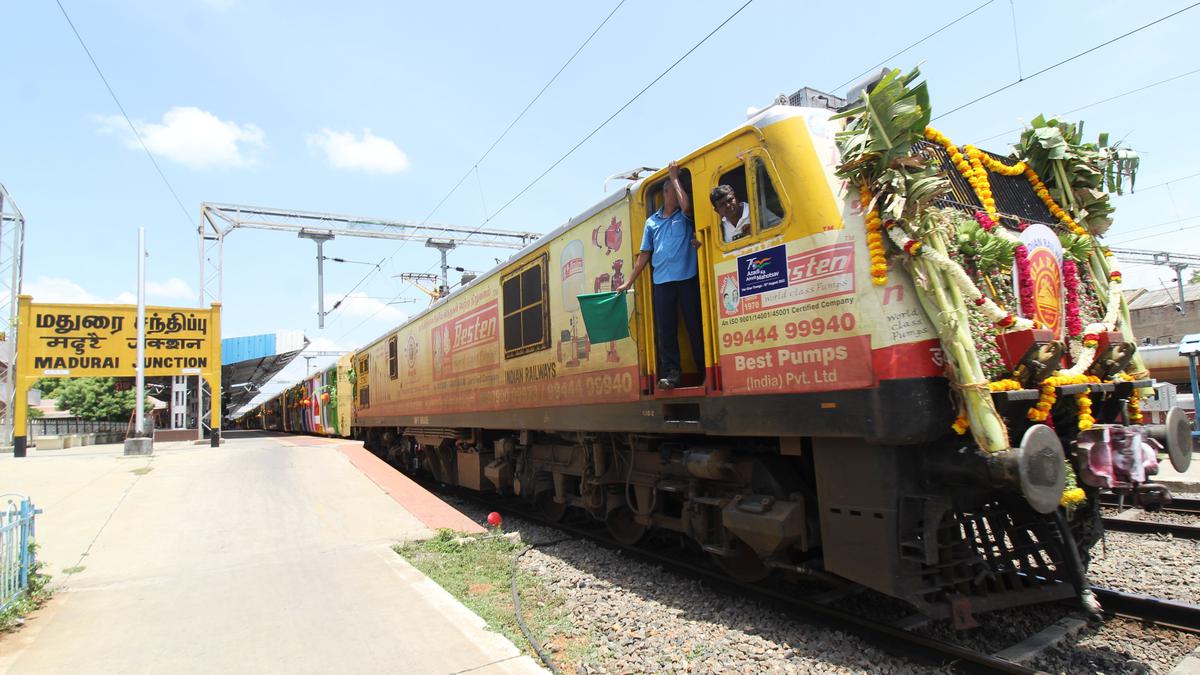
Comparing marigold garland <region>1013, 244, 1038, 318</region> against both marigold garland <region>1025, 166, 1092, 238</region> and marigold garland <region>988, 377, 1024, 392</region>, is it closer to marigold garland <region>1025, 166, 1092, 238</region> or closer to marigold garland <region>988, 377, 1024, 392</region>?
marigold garland <region>988, 377, 1024, 392</region>

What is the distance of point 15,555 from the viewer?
4.83 metres

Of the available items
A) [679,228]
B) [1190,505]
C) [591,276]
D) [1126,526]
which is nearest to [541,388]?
[591,276]

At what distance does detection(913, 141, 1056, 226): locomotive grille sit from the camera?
4.41 m

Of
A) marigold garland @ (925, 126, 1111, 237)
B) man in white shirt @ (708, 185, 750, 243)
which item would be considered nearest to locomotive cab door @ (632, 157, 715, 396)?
man in white shirt @ (708, 185, 750, 243)

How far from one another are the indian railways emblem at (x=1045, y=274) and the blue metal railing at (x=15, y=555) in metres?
7.07

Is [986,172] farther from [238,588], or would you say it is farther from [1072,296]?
[238,588]

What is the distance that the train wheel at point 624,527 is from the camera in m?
6.84

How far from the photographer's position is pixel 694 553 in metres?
6.54

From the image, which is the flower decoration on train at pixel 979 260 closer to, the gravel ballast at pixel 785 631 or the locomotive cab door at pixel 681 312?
the locomotive cab door at pixel 681 312

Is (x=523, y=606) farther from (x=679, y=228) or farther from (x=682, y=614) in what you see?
(x=679, y=228)

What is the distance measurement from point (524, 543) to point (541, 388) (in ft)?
5.63

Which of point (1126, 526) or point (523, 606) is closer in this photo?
point (523, 606)

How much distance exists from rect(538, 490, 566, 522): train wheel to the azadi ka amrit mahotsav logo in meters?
4.65

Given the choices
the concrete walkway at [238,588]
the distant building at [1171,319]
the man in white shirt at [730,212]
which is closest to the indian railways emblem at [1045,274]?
the man in white shirt at [730,212]
